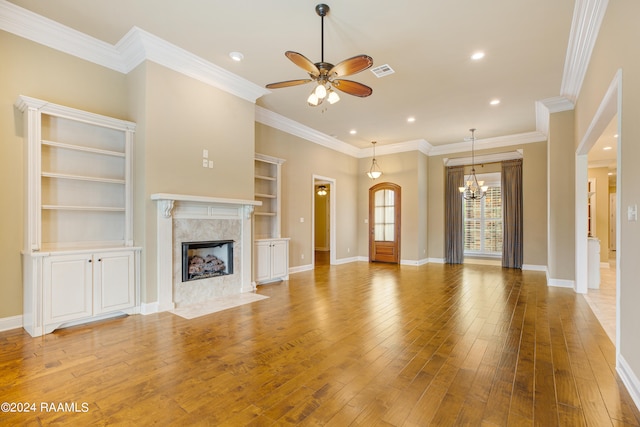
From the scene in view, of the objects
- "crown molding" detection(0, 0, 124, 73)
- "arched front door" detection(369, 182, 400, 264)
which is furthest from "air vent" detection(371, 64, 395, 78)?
"arched front door" detection(369, 182, 400, 264)

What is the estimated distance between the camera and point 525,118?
6.31 m

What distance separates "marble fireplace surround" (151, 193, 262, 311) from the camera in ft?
12.8

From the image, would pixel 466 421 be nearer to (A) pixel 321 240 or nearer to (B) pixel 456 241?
(B) pixel 456 241

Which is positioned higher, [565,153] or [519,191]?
[565,153]

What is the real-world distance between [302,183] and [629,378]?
19.7 ft

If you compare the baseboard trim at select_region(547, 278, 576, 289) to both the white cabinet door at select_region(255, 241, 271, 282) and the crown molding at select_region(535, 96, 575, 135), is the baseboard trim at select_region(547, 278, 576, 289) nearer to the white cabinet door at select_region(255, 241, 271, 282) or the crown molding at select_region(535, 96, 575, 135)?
the crown molding at select_region(535, 96, 575, 135)

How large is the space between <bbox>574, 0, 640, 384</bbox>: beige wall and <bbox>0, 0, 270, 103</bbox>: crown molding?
4384mm

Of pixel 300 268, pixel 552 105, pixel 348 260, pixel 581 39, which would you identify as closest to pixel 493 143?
pixel 552 105

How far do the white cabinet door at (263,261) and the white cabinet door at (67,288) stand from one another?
2.55m

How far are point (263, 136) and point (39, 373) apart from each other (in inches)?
194

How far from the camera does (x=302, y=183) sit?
718 cm

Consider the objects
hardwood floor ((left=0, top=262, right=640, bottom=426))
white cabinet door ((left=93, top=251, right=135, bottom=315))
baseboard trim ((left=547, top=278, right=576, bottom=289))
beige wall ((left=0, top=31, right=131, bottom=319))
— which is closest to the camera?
hardwood floor ((left=0, top=262, right=640, bottom=426))

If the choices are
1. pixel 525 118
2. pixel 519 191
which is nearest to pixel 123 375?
pixel 525 118

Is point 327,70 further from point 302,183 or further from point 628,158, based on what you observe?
point 302,183
